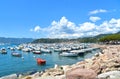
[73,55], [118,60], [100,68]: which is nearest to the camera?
[100,68]

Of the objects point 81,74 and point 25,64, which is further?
point 25,64

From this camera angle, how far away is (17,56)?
416 feet

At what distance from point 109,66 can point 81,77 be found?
12.2 meters

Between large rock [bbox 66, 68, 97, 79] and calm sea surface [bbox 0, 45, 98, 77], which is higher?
large rock [bbox 66, 68, 97, 79]

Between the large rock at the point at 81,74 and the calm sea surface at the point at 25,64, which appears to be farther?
the calm sea surface at the point at 25,64

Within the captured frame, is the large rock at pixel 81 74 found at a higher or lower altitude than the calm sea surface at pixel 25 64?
higher

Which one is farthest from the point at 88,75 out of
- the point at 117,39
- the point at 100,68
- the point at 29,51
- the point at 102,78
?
the point at 117,39

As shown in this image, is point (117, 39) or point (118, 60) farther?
point (117, 39)

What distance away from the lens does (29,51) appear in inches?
6471

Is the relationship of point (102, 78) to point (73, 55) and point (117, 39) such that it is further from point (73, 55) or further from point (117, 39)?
point (117, 39)

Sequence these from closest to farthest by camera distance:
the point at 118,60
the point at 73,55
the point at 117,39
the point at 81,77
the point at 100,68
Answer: the point at 81,77, the point at 100,68, the point at 118,60, the point at 73,55, the point at 117,39

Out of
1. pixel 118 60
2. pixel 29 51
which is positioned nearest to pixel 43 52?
pixel 29 51

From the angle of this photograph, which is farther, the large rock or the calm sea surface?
the calm sea surface

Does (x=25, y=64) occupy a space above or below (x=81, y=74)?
below
